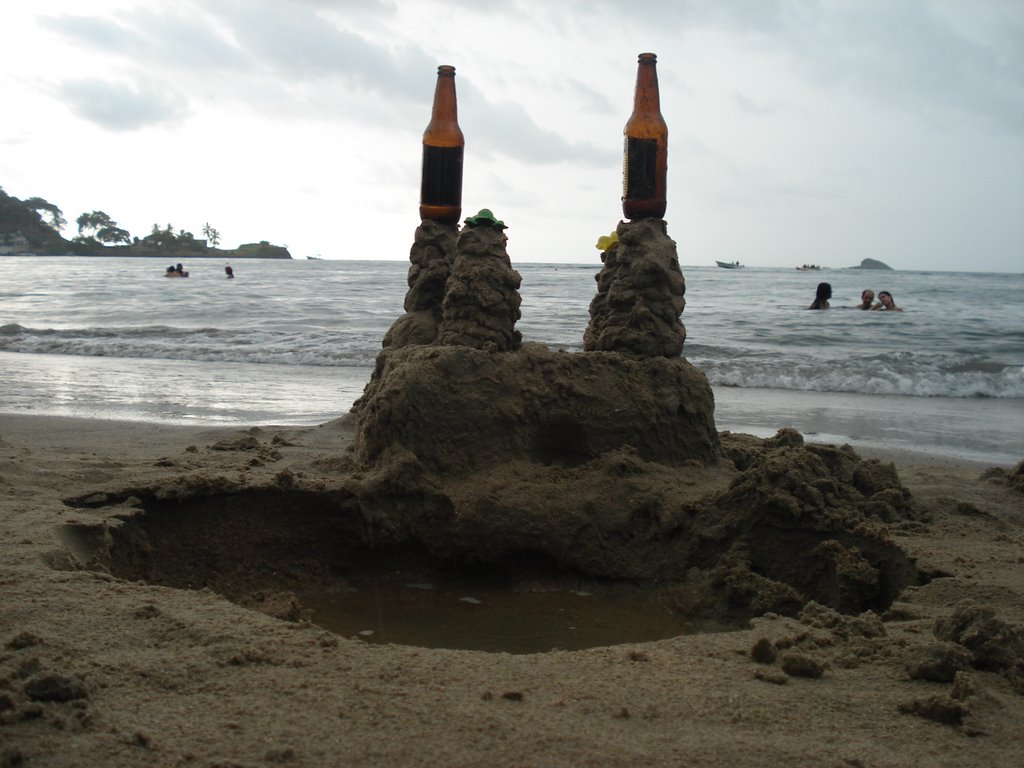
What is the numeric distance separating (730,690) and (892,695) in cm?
43

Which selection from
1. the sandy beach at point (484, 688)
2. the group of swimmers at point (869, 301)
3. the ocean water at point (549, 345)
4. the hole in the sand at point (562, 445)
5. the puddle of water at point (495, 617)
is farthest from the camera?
the group of swimmers at point (869, 301)

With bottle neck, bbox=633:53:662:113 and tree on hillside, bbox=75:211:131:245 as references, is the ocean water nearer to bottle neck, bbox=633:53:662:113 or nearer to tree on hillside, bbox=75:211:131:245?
bottle neck, bbox=633:53:662:113

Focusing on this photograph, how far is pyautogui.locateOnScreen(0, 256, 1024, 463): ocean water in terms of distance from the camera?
8.71m

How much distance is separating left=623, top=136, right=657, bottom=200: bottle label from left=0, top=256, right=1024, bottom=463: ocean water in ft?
11.9

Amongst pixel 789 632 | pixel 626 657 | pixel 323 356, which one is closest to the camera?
pixel 626 657

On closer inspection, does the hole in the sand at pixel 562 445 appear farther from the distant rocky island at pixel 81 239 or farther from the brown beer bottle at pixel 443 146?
Result: the distant rocky island at pixel 81 239

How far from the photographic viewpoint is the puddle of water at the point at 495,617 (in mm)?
3555

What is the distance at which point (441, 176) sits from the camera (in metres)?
5.94

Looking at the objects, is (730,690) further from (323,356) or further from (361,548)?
(323,356)

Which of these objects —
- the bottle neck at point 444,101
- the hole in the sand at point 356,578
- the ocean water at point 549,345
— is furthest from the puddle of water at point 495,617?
the ocean water at point 549,345

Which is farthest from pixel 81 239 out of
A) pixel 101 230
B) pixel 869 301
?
pixel 869 301

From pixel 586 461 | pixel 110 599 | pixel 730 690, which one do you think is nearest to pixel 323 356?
pixel 586 461

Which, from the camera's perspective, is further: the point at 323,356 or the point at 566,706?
the point at 323,356

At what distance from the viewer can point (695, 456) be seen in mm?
4801
